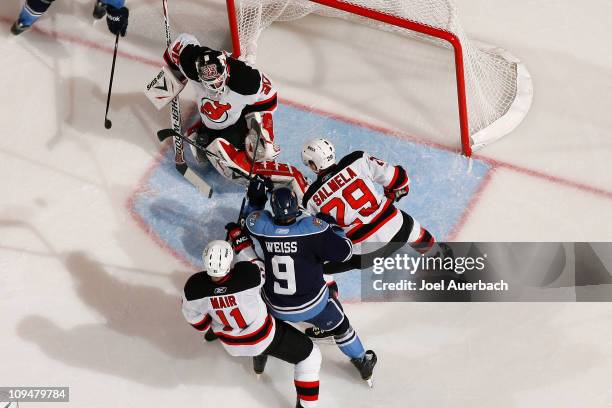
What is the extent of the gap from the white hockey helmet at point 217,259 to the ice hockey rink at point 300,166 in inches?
27.1

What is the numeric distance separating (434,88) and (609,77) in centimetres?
94

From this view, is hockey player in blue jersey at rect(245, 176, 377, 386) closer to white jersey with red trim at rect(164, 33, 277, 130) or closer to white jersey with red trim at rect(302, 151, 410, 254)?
white jersey with red trim at rect(302, 151, 410, 254)

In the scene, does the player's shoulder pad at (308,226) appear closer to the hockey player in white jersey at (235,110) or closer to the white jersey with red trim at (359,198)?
the white jersey with red trim at (359,198)

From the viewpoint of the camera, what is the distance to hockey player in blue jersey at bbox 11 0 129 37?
15.3ft

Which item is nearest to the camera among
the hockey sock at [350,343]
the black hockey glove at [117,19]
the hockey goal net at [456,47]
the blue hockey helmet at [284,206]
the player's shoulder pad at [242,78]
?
the blue hockey helmet at [284,206]

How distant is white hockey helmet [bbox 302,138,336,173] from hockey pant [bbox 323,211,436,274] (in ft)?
1.38

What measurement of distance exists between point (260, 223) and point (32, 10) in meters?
2.07

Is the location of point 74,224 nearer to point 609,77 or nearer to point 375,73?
point 375,73

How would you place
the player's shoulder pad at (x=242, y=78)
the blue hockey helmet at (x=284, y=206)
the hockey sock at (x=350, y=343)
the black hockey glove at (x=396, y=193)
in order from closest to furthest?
the blue hockey helmet at (x=284, y=206)
the hockey sock at (x=350, y=343)
the black hockey glove at (x=396, y=193)
the player's shoulder pad at (x=242, y=78)

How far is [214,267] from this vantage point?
11.5 feet

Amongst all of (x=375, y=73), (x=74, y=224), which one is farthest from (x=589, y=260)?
(x=74, y=224)

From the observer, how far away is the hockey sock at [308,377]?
12.3 feet

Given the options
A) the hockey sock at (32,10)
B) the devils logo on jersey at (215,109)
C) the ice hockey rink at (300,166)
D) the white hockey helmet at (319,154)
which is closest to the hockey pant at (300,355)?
the ice hockey rink at (300,166)

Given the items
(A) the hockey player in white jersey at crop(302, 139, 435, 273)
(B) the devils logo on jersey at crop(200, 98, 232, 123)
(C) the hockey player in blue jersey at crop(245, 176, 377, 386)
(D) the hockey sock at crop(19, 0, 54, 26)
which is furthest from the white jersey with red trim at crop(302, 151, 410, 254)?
(D) the hockey sock at crop(19, 0, 54, 26)
